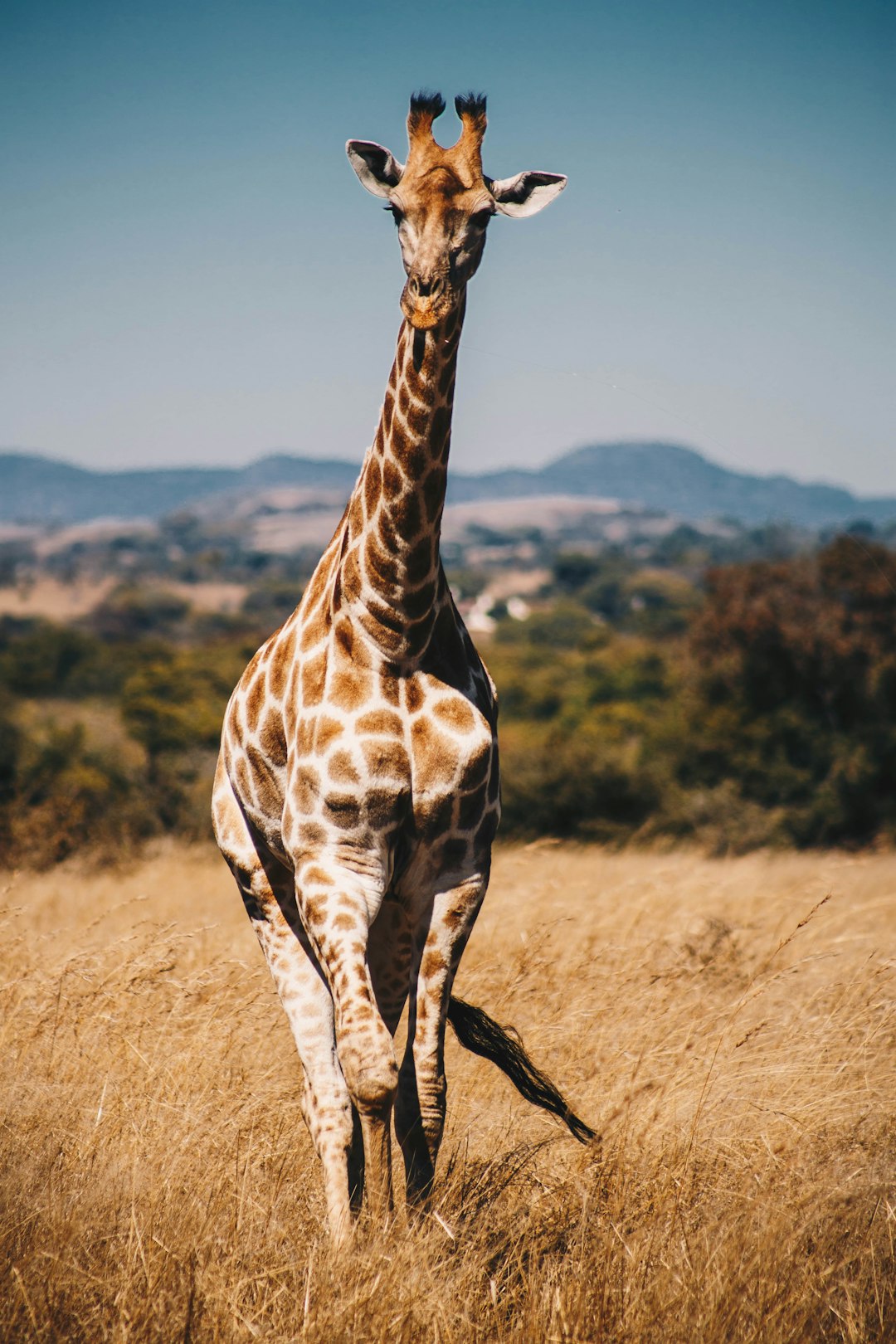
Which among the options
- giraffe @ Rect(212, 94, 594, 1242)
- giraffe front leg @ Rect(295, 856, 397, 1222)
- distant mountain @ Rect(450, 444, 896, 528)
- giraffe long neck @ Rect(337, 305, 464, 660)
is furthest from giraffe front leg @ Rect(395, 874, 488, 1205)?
distant mountain @ Rect(450, 444, 896, 528)

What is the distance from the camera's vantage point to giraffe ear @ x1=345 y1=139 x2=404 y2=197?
3848 millimetres

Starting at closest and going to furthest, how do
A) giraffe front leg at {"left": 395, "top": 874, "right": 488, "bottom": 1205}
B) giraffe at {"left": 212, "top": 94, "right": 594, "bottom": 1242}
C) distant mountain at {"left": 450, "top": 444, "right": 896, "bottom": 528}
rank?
giraffe at {"left": 212, "top": 94, "right": 594, "bottom": 1242} < giraffe front leg at {"left": 395, "top": 874, "right": 488, "bottom": 1205} < distant mountain at {"left": 450, "top": 444, "right": 896, "bottom": 528}

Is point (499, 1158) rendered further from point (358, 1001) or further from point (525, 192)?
point (525, 192)

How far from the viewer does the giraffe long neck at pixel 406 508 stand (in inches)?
152

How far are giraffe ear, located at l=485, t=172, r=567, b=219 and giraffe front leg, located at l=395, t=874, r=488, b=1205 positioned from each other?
89.6 inches

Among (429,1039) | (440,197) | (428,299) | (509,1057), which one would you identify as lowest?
(509,1057)

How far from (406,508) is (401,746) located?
31.4 inches

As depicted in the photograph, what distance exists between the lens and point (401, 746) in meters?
3.89

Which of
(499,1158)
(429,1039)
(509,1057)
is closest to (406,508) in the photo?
(429,1039)

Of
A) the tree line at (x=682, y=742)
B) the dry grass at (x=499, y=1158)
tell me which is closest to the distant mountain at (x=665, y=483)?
the tree line at (x=682, y=742)

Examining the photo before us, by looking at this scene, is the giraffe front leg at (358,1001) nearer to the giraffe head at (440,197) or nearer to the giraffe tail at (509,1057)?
the giraffe tail at (509,1057)

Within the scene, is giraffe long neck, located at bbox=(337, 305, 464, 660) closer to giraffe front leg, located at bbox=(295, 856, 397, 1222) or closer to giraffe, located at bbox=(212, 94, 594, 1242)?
giraffe, located at bbox=(212, 94, 594, 1242)

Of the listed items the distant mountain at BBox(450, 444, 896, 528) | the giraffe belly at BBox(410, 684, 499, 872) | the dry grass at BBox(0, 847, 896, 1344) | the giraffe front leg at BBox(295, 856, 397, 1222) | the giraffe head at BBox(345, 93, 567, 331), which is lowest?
the dry grass at BBox(0, 847, 896, 1344)

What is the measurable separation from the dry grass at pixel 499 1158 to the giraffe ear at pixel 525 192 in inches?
115
